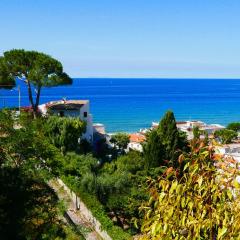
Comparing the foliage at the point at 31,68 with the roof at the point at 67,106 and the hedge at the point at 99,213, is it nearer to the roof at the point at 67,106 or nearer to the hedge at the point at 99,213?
the roof at the point at 67,106

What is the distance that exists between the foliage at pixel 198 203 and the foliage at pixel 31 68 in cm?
3262

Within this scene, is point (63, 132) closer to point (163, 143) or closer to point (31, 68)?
point (163, 143)

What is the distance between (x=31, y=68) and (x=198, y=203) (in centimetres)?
3378

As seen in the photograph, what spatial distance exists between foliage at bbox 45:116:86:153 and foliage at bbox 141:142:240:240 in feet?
90.3

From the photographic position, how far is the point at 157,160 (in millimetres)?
29797

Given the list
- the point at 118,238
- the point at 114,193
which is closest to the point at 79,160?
the point at 114,193

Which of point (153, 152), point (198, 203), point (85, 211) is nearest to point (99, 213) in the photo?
point (85, 211)

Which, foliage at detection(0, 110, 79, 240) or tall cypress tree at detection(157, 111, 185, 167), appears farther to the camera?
tall cypress tree at detection(157, 111, 185, 167)

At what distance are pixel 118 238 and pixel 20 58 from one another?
21805mm

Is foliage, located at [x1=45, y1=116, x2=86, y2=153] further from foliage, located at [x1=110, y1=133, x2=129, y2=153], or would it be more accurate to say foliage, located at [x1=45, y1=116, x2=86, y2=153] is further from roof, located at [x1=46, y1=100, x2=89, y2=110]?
foliage, located at [x1=110, y1=133, x2=129, y2=153]

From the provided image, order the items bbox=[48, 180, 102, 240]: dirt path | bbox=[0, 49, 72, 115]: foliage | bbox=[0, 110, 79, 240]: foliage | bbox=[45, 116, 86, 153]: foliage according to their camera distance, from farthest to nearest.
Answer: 1. bbox=[0, 49, 72, 115]: foliage
2. bbox=[45, 116, 86, 153]: foliage
3. bbox=[48, 180, 102, 240]: dirt path
4. bbox=[0, 110, 79, 240]: foliage

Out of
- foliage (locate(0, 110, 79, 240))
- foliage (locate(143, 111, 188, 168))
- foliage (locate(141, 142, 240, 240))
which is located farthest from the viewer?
foliage (locate(143, 111, 188, 168))

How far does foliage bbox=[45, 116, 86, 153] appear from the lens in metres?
30.9

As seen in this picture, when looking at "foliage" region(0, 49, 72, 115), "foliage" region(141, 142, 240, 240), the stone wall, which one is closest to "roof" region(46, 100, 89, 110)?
"foliage" region(0, 49, 72, 115)
